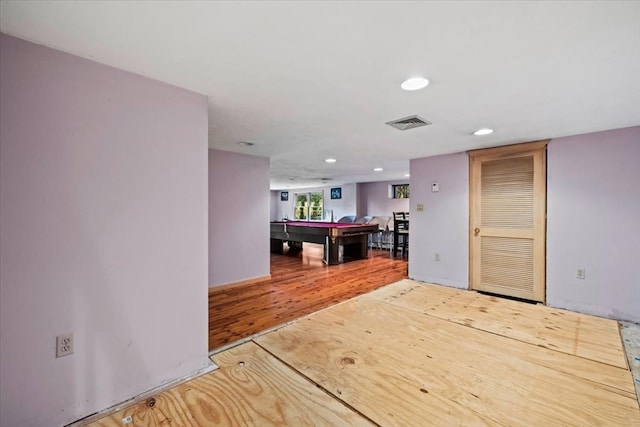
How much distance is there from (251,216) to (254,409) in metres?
3.04

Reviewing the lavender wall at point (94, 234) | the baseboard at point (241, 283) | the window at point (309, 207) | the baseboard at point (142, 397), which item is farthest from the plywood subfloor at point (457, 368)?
the window at point (309, 207)

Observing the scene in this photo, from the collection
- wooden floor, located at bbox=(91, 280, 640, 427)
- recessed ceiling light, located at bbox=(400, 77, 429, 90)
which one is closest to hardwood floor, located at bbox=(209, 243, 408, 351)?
wooden floor, located at bbox=(91, 280, 640, 427)

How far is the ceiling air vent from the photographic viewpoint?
103 inches

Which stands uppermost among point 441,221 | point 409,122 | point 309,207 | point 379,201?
point 409,122

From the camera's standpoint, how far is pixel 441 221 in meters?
4.32

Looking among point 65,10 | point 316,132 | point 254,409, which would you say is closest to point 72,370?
point 254,409

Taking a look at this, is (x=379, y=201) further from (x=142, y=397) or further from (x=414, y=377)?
(x=142, y=397)

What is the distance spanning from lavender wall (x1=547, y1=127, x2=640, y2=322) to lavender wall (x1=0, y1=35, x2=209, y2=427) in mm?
3927

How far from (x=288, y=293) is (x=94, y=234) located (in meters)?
2.57

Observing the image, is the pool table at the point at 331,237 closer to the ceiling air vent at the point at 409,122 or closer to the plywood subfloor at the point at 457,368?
the plywood subfloor at the point at 457,368

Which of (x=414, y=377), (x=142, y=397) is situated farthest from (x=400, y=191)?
(x=142, y=397)

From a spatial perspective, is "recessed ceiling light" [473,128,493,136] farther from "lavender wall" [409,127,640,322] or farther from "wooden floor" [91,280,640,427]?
"wooden floor" [91,280,640,427]

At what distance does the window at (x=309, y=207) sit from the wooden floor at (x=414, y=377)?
7.82 meters

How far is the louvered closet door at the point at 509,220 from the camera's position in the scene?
3486 mm
